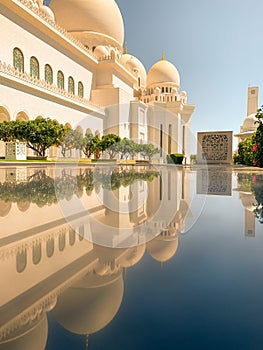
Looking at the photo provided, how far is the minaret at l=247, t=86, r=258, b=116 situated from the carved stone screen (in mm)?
21195

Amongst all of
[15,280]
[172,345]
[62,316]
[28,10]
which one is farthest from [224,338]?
[28,10]

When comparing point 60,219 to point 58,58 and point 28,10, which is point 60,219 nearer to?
point 28,10

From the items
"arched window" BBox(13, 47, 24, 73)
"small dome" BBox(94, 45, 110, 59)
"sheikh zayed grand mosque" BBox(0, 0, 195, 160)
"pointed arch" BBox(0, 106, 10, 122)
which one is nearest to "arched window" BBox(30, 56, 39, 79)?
"sheikh zayed grand mosque" BBox(0, 0, 195, 160)

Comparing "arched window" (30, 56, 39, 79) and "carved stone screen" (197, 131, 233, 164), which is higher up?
"arched window" (30, 56, 39, 79)

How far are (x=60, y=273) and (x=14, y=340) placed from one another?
1.38 feet

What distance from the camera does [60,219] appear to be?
2.25m

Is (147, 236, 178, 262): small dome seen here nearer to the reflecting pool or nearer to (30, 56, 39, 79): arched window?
the reflecting pool

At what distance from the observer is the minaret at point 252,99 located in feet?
141

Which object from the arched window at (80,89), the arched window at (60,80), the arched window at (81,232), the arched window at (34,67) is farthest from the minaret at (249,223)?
→ the arched window at (80,89)

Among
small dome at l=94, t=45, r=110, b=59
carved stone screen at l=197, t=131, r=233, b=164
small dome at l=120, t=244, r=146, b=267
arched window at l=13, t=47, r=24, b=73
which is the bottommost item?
small dome at l=120, t=244, r=146, b=267

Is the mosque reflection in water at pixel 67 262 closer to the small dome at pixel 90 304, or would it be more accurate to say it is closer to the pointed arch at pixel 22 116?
the small dome at pixel 90 304

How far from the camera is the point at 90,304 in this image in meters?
0.90

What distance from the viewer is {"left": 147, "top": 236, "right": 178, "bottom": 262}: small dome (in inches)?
53.9

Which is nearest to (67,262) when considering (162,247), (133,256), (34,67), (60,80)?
(133,256)
